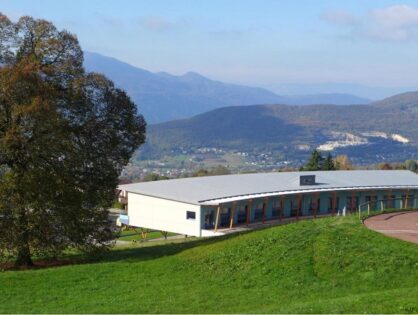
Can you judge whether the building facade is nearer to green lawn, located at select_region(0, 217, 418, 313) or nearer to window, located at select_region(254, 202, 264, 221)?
window, located at select_region(254, 202, 264, 221)

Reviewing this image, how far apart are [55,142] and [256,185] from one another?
24279 millimetres

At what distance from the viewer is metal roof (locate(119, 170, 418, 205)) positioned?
4338 cm

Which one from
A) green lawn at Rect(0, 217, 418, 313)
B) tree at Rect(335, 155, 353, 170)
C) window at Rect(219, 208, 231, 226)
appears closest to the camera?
green lawn at Rect(0, 217, 418, 313)

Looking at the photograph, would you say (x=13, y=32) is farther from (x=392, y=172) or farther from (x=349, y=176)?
(x=392, y=172)

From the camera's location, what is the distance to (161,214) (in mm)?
45375

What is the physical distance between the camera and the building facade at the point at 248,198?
4284 cm

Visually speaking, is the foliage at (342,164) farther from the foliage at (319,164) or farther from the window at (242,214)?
the window at (242,214)

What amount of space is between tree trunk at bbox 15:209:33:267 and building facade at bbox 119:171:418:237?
18763 mm

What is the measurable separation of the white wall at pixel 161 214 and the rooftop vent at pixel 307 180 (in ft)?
28.9

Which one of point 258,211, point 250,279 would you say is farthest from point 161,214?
point 250,279

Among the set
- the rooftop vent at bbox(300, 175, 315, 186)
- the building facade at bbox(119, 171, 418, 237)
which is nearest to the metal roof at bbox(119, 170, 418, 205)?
the building facade at bbox(119, 171, 418, 237)

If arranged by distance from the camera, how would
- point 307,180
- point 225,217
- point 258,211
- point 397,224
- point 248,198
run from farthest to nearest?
point 307,180, point 258,211, point 225,217, point 248,198, point 397,224

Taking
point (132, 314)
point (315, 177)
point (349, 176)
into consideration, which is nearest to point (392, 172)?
point (349, 176)

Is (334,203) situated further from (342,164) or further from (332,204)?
(342,164)
